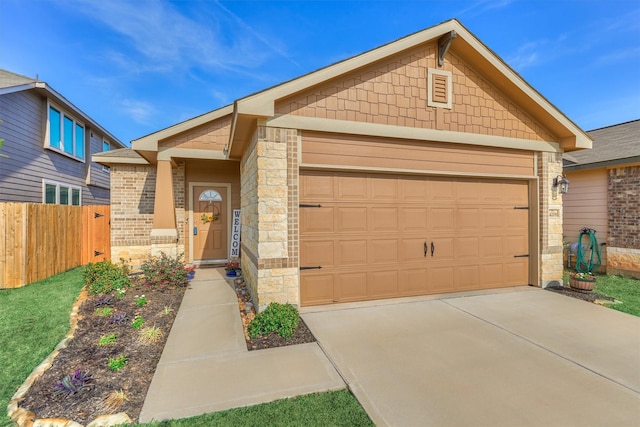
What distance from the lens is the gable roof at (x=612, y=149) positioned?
7797mm

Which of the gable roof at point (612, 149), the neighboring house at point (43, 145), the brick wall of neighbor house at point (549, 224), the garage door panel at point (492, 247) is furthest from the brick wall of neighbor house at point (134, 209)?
the gable roof at point (612, 149)

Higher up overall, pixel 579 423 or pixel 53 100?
pixel 53 100

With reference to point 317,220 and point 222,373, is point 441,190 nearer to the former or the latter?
point 317,220

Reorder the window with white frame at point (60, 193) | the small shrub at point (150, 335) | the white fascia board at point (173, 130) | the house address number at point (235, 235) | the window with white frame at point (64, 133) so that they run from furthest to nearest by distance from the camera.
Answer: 1. the window with white frame at point (64, 133)
2. the window with white frame at point (60, 193)
3. the house address number at point (235, 235)
4. the white fascia board at point (173, 130)
5. the small shrub at point (150, 335)

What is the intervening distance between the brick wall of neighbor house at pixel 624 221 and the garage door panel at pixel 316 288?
857 cm

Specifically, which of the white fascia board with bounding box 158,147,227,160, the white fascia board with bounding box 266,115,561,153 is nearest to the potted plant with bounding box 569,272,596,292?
the white fascia board with bounding box 266,115,561,153

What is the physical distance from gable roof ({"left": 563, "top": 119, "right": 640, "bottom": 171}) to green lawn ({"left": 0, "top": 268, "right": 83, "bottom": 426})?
12.5 metres

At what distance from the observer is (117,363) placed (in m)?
3.22

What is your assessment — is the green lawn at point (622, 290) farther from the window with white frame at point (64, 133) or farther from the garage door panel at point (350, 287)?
the window with white frame at point (64, 133)

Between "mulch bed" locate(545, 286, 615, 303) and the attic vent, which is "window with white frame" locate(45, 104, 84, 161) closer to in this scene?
the attic vent

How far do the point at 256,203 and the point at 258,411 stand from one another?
303 centimetres

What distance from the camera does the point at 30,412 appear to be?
2492 mm

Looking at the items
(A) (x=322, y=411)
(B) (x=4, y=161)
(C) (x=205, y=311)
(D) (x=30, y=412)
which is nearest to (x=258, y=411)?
(A) (x=322, y=411)

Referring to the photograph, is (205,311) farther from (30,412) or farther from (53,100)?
(53,100)
